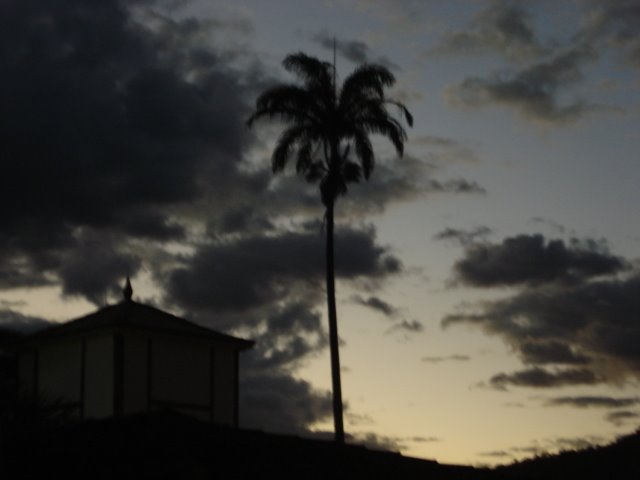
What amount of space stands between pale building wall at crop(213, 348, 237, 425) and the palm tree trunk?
4.12 meters

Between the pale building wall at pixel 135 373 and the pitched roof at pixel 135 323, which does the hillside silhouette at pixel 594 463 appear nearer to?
the pitched roof at pixel 135 323

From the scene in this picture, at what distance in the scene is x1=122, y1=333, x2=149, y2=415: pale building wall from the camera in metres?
36.7

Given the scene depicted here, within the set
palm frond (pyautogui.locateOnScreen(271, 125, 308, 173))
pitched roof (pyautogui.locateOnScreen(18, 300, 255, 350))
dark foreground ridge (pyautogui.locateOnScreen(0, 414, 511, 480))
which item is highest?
palm frond (pyautogui.locateOnScreen(271, 125, 308, 173))

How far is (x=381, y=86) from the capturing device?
1750 inches

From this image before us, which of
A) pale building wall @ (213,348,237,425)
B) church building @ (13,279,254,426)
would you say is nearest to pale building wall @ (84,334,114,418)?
church building @ (13,279,254,426)

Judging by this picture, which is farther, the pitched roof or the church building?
the pitched roof

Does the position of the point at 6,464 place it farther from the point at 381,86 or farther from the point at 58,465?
the point at 381,86

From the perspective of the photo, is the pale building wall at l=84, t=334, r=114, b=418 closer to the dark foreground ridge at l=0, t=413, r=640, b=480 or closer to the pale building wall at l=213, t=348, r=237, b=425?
the pale building wall at l=213, t=348, r=237, b=425

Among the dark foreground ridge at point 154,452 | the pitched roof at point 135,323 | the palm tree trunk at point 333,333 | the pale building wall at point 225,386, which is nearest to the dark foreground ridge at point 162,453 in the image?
the dark foreground ridge at point 154,452

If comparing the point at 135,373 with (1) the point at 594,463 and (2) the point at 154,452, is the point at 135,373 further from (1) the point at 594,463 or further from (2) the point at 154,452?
(1) the point at 594,463

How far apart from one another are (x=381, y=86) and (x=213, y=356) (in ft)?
39.9

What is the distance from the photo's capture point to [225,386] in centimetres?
3956

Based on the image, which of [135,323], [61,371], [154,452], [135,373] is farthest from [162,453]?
[61,371]

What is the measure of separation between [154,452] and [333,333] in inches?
775
